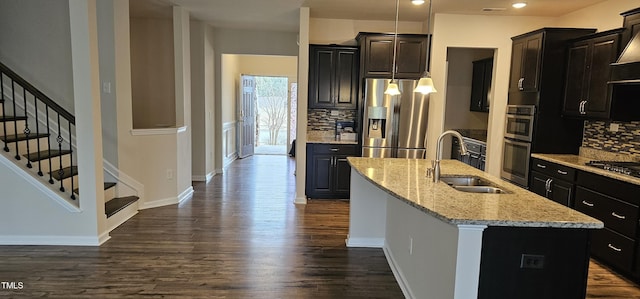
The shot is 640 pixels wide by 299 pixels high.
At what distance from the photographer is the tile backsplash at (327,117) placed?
6246 millimetres

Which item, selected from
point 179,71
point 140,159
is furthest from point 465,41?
point 140,159

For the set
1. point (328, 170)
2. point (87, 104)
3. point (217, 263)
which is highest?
point (87, 104)

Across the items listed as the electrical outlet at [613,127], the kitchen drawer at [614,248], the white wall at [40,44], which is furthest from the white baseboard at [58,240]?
the electrical outlet at [613,127]

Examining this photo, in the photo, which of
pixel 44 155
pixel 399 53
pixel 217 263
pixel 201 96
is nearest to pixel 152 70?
pixel 201 96

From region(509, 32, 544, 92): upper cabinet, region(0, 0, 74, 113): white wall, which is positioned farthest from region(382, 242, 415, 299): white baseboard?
region(0, 0, 74, 113): white wall

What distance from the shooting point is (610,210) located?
346 centimetres

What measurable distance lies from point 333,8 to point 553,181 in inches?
129

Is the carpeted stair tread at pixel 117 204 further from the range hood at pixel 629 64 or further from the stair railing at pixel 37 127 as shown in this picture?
the range hood at pixel 629 64

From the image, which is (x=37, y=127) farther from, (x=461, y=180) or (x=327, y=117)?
(x=461, y=180)

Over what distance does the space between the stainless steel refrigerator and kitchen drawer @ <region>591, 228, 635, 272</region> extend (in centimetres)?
230

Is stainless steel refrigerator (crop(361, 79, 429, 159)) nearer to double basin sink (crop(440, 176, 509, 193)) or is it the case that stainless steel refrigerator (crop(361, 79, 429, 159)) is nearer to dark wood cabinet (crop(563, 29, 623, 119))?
dark wood cabinet (crop(563, 29, 623, 119))

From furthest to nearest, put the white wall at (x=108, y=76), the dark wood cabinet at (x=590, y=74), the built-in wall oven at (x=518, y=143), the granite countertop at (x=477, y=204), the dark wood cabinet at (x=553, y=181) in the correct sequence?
1. the built-in wall oven at (x=518, y=143)
2. the white wall at (x=108, y=76)
3. the dark wood cabinet at (x=553, y=181)
4. the dark wood cabinet at (x=590, y=74)
5. the granite countertop at (x=477, y=204)

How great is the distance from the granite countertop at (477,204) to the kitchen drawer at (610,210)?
124 centimetres

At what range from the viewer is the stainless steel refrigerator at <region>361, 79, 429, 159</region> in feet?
17.8
